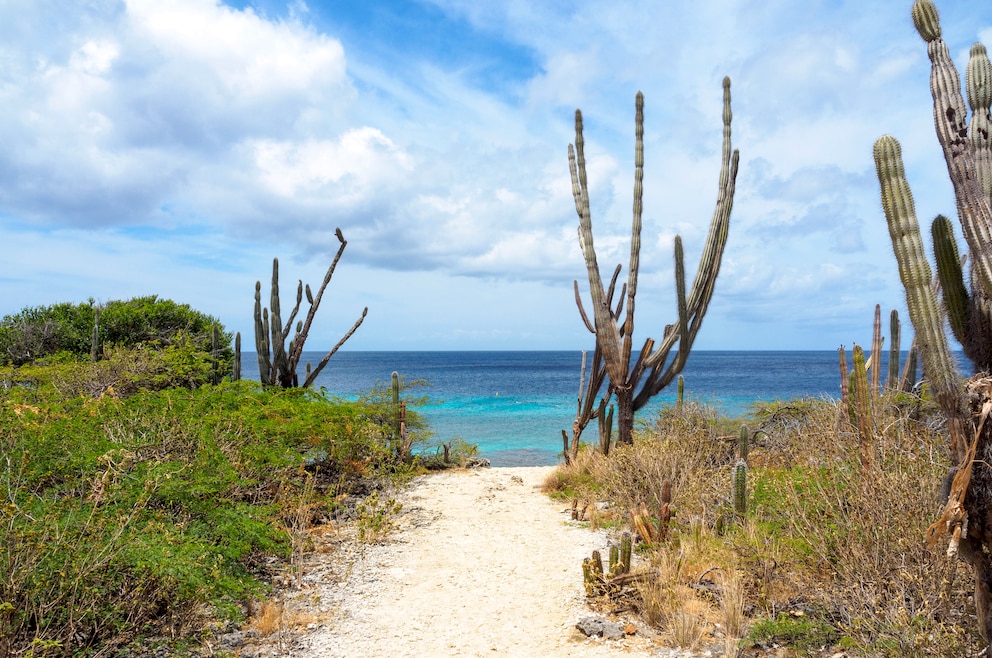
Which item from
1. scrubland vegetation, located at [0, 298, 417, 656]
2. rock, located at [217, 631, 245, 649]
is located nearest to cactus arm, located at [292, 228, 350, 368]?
scrubland vegetation, located at [0, 298, 417, 656]

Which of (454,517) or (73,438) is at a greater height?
(73,438)

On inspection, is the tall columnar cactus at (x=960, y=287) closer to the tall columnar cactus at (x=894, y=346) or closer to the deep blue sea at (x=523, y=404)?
the deep blue sea at (x=523, y=404)

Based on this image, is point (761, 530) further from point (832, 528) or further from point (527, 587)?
point (527, 587)

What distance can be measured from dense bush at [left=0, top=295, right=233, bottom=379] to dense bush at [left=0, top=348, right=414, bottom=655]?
10.4 meters

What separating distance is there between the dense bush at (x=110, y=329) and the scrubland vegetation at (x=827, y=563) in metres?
13.6

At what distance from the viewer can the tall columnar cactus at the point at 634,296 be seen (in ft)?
31.4

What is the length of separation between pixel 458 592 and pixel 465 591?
0.07m

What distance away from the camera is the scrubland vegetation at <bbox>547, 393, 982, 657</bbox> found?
387 cm

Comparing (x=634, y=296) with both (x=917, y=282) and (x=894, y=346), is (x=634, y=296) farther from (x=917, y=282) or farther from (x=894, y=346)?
(x=917, y=282)

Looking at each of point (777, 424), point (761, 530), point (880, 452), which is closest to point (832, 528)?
point (880, 452)

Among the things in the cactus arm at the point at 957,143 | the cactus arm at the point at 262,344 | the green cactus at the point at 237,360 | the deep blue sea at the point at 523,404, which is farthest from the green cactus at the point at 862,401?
the green cactus at the point at 237,360

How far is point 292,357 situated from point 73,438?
23.7 ft

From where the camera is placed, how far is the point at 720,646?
4430 mm

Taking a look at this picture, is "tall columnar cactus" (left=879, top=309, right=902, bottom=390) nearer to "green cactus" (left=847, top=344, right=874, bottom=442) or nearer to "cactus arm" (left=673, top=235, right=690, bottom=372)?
"cactus arm" (left=673, top=235, right=690, bottom=372)
